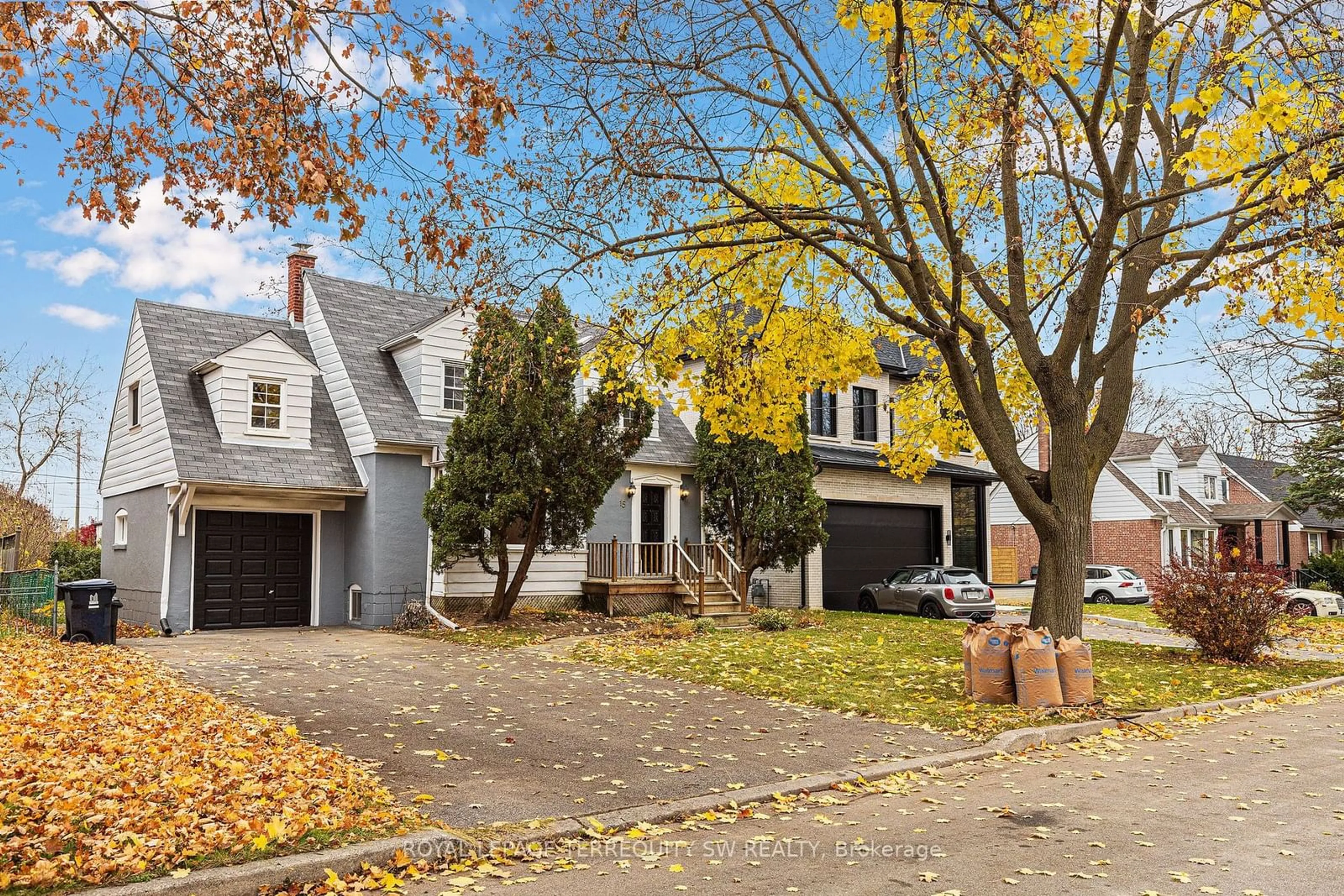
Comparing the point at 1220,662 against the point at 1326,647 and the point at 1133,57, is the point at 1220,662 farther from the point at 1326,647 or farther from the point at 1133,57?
the point at 1133,57

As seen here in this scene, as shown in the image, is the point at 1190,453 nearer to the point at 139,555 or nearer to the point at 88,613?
the point at 139,555

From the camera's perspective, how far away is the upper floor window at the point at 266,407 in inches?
726

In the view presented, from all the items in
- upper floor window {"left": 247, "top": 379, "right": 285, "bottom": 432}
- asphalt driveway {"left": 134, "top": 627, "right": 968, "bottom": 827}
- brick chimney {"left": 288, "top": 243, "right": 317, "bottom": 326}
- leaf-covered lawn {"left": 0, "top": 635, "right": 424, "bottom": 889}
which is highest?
brick chimney {"left": 288, "top": 243, "right": 317, "bottom": 326}

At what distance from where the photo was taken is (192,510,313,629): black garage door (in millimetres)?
17906

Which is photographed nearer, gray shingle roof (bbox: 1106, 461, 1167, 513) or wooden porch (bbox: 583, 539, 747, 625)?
wooden porch (bbox: 583, 539, 747, 625)

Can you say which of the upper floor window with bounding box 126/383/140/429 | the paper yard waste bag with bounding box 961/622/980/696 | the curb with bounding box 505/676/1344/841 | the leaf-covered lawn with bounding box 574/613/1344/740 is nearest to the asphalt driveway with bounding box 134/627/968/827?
the curb with bounding box 505/676/1344/841

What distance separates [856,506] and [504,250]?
1775cm

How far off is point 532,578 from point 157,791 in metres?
14.3

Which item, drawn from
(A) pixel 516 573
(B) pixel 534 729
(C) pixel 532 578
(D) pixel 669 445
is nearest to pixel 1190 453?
(D) pixel 669 445

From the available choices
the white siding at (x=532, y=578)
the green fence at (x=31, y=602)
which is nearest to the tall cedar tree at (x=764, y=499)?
the white siding at (x=532, y=578)

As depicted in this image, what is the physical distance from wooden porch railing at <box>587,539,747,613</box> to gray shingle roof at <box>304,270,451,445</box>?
439 centimetres

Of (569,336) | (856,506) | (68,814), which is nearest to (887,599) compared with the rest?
(856,506)

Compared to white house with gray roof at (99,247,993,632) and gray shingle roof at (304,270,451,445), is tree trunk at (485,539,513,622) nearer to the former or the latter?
white house with gray roof at (99,247,993,632)

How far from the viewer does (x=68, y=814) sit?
18.1 feet
